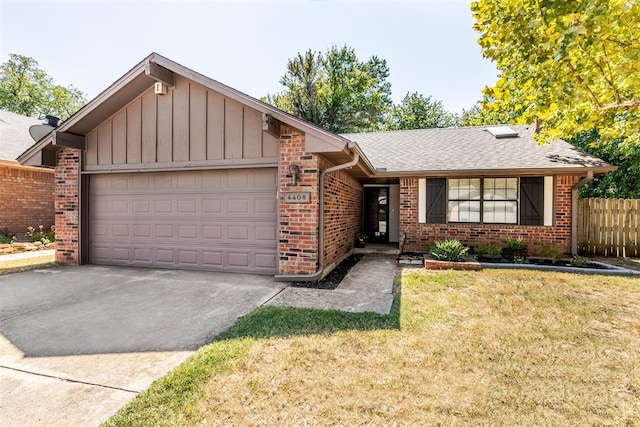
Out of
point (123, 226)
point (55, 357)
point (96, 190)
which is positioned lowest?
point (55, 357)

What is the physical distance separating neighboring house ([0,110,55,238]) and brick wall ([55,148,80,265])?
279cm

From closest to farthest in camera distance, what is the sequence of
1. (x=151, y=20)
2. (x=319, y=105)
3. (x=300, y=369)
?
(x=300, y=369)
(x=151, y=20)
(x=319, y=105)

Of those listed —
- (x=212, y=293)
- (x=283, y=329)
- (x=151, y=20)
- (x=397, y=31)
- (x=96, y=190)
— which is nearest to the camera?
(x=283, y=329)

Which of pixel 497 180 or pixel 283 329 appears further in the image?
pixel 497 180

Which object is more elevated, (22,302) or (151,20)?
(151,20)

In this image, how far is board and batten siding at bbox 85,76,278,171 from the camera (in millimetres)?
6070

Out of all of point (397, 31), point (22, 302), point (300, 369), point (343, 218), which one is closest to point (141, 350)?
point (300, 369)

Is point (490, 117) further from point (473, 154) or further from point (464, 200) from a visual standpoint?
point (464, 200)

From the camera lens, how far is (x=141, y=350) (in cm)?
304

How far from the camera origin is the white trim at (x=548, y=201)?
8328 mm

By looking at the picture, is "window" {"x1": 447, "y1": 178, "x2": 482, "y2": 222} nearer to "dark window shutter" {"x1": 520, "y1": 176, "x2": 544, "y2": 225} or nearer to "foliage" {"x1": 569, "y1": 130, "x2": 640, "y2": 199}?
"dark window shutter" {"x1": 520, "y1": 176, "x2": 544, "y2": 225}

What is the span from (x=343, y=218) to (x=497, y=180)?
15.6ft

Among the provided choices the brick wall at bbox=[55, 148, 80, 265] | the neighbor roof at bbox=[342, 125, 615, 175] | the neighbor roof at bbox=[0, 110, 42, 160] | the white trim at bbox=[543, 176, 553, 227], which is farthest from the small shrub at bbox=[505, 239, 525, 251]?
the neighbor roof at bbox=[0, 110, 42, 160]

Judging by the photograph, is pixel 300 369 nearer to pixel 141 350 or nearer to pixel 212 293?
pixel 141 350
